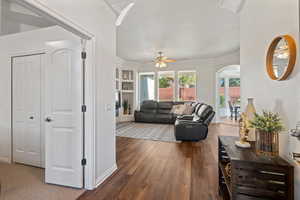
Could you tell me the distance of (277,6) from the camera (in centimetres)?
130

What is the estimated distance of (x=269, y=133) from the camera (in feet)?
3.91

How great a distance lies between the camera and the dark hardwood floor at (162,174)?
1.83 metres

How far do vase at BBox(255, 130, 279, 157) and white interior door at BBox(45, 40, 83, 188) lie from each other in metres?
2.00

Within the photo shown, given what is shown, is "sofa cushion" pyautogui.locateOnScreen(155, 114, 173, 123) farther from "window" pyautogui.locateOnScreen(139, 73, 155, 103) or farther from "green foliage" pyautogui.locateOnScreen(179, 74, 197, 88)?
"green foliage" pyautogui.locateOnScreen(179, 74, 197, 88)

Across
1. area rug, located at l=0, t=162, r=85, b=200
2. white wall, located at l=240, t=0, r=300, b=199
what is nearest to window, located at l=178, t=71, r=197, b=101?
white wall, located at l=240, t=0, r=300, b=199

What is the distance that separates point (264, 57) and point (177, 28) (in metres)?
2.67

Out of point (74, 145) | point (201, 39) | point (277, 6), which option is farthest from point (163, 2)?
point (74, 145)

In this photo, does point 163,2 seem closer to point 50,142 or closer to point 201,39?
point 201,39

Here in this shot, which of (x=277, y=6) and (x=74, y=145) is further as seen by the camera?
(x=74, y=145)

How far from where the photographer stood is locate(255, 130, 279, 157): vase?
1.19 m

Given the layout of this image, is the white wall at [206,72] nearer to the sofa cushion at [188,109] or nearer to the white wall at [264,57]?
the sofa cushion at [188,109]

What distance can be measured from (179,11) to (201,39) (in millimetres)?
1977

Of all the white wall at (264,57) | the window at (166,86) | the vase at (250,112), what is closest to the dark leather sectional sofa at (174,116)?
the window at (166,86)

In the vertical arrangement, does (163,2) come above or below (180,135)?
above
